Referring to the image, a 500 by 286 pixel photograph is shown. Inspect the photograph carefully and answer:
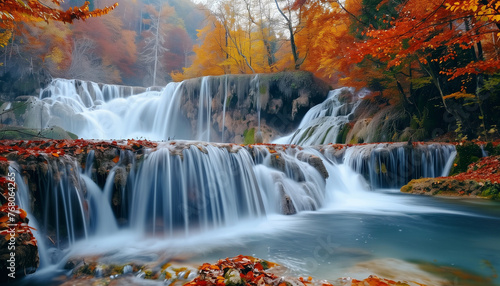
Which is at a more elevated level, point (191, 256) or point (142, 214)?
point (142, 214)

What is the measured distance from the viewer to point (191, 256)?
3594mm

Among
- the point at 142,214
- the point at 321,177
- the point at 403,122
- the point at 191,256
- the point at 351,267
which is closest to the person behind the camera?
the point at 351,267

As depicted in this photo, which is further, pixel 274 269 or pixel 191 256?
pixel 191 256

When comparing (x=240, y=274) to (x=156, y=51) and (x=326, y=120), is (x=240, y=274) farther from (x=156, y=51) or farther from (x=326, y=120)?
(x=156, y=51)

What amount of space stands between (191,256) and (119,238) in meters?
1.51

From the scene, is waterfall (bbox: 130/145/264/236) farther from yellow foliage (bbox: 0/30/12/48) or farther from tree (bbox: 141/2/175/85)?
tree (bbox: 141/2/175/85)

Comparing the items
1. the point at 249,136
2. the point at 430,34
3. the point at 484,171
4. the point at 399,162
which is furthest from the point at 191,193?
the point at 249,136

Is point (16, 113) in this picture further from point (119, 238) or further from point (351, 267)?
point (351, 267)

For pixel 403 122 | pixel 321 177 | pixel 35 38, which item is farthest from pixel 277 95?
pixel 35 38

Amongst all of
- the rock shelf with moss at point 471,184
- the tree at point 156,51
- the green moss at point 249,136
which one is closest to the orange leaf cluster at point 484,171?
the rock shelf with moss at point 471,184

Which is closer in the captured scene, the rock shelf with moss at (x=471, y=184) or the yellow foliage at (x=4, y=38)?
the rock shelf with moss at (x=471, y=184)

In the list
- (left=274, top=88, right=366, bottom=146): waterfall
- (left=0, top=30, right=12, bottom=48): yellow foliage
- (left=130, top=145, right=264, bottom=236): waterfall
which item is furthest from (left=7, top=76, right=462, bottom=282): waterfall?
(left=0, top=30, right=12, bottom=48): yellow foliage

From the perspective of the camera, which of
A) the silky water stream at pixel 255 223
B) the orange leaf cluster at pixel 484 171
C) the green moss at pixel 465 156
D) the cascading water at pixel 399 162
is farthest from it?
the cascading water at pixel 399 162

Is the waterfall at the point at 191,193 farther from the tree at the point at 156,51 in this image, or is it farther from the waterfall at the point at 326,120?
the tree at the point at 156,51
